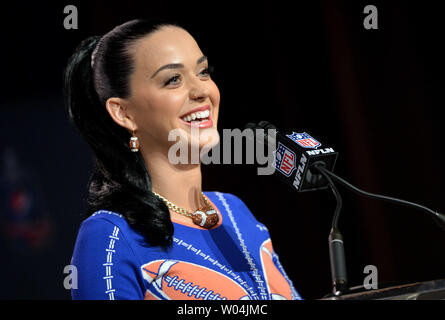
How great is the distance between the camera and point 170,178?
4.71ft

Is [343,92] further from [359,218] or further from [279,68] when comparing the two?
[359,218]

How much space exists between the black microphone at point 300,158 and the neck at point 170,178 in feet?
1.12

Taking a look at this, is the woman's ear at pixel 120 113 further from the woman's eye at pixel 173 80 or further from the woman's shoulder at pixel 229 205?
the woman's shoulder at pixel 229 205

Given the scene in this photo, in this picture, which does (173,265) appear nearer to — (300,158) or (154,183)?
(154,183)

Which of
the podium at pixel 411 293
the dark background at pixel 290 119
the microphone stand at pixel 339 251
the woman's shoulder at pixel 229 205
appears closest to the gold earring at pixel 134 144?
the woman's shoulder at pixel 229 205

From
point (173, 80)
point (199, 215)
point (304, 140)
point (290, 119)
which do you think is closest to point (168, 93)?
point (173, 80)

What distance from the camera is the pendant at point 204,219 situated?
4.68ft

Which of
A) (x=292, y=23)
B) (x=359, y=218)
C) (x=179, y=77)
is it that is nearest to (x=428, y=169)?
(x=359, y=218)

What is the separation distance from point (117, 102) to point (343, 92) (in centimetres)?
108

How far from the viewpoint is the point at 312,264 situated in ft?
8.04

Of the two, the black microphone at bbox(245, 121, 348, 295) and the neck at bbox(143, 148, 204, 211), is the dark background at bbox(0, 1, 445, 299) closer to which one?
the neck at bbox(143, 148, 204, 211)

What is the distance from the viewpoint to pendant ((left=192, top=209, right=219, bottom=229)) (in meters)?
1.43

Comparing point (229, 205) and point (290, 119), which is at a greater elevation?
point (290, 119)

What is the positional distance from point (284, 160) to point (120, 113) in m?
0.51
